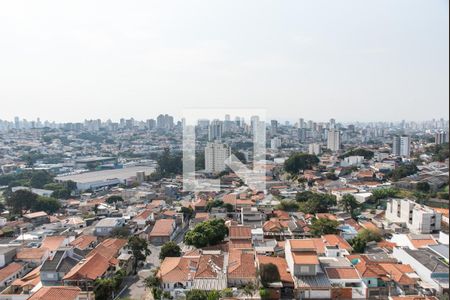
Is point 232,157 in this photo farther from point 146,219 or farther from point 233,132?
point 233,132

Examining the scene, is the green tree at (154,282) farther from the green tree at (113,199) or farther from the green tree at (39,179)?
the green tree at (39,179)

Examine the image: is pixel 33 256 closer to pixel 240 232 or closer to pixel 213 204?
pixel 240 232

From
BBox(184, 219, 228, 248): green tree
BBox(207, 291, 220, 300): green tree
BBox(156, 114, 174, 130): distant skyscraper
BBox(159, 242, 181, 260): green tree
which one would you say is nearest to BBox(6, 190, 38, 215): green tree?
BBox(184, 219, 228, 248): green tree

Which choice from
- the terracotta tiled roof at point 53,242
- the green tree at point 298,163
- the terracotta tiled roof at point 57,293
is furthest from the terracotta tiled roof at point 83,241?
the green tree at point 298,163

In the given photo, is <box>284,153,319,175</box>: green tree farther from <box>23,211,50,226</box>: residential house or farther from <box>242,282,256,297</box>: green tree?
<box>242,282,256,297</box>: green tree

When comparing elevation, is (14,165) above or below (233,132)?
below

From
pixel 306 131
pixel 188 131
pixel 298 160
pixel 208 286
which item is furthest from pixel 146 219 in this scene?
pixel 306 131
